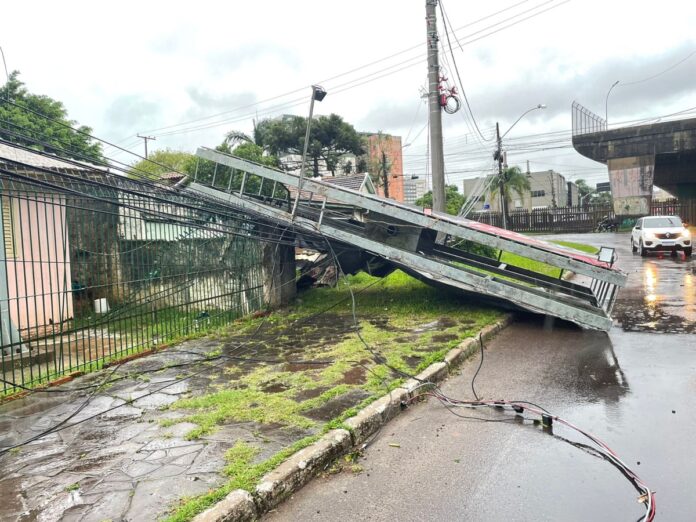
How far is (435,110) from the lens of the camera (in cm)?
1361

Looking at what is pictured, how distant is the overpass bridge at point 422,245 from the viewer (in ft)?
26.8

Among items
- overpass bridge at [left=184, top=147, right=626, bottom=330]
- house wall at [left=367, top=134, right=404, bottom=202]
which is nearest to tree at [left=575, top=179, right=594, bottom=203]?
house wall at [left=367, top=134, right=404, bottom=202]

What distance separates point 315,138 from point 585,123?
58.1 ft

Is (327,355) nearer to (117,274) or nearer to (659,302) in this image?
(117,274)

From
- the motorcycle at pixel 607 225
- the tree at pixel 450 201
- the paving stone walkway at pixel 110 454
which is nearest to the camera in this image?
the paving stone walkway at pixel 110 454

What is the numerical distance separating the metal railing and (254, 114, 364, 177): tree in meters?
14.4

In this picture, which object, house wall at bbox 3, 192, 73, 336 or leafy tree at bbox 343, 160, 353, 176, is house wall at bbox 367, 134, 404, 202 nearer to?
leafy tree at bbox 343, 160, 353, 176

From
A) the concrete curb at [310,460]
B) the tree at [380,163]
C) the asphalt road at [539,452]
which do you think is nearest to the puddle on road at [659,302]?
the asphalt road at [539,452]

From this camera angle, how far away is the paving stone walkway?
11.2 ft

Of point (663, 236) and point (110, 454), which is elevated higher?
point (663, 236)

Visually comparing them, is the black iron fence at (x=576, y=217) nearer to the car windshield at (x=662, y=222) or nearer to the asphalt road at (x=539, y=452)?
the car windshield at (x=662, y=222)

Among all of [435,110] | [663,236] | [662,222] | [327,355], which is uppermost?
[435,110]

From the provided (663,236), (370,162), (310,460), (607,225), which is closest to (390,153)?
(370,162)

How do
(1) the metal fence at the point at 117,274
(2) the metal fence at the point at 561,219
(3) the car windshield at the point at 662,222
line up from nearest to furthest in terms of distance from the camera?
1. (1) the metal fence at the point at 117,274
2. (3) the car windshield at the point at 662,222
3. (2) the metal fence at the point at 561,219
